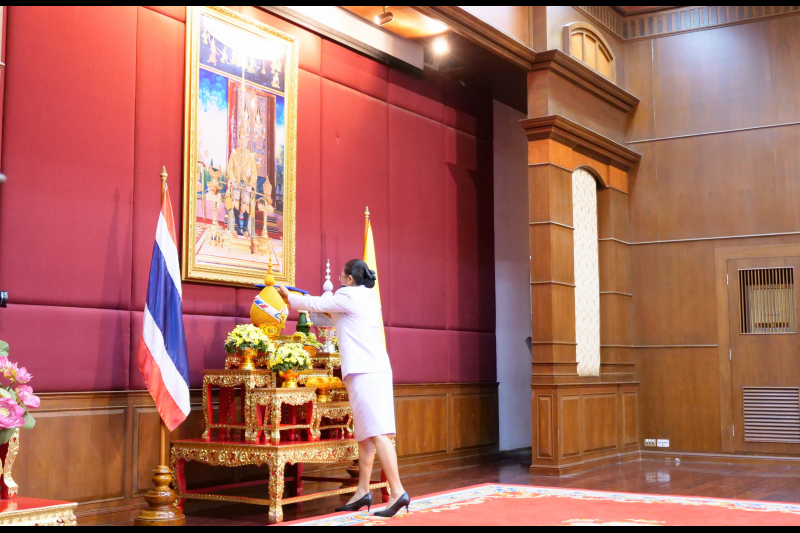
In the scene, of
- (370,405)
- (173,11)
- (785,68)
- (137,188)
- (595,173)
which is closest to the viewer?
(370,405)

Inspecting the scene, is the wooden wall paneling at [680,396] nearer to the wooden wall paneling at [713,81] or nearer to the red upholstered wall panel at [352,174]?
the wooden wall paneling at [713,81]

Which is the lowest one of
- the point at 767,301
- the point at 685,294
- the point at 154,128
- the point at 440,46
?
the point at 767,301

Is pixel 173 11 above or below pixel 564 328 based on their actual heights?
above

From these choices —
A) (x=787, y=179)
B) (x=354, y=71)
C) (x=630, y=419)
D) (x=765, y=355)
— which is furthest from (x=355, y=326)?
(x=787, y=179)

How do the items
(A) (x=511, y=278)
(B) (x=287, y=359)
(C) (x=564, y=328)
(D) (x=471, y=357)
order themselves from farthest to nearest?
(A) (x=511, y=278) < (D) (x=471, y=357) < (C) (x=564, y=328) < (B) (x=287, y=359)

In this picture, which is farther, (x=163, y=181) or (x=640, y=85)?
(x=640, y=85)

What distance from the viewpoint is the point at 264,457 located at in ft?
15.7

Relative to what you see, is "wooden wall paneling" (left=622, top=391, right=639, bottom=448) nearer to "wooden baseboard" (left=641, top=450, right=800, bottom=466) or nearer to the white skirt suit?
"wooden baseboard" (left=641, top=450, right=800, bottom=466)

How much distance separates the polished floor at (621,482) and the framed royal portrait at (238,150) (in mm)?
1501

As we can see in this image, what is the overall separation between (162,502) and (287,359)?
1018 mm

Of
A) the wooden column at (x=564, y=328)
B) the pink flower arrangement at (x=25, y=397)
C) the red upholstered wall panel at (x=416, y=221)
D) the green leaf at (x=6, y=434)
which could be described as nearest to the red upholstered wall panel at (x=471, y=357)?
the red upholstered wall panel at (x=416, y=221)

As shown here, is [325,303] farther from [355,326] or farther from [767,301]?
[767,301]

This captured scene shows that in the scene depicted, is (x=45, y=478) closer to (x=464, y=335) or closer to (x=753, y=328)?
(x=464, y=335)

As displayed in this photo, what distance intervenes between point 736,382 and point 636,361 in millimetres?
1009
